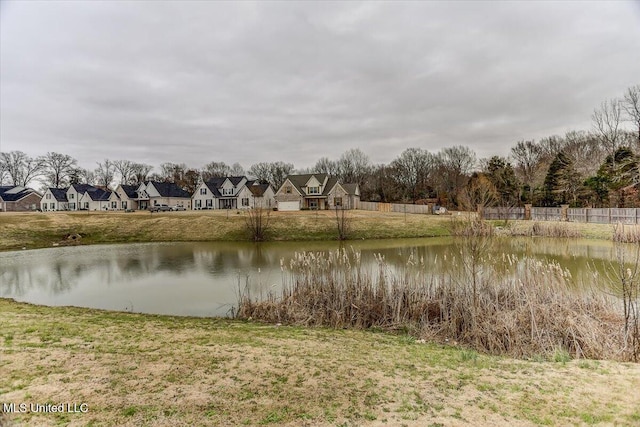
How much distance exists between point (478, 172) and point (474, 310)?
5333cm

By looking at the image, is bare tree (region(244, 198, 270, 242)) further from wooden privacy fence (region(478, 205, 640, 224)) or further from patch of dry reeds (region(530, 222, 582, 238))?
patch of dry reeds (region(530, 222, 582, 238))

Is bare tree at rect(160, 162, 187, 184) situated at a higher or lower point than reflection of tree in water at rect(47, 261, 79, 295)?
higher

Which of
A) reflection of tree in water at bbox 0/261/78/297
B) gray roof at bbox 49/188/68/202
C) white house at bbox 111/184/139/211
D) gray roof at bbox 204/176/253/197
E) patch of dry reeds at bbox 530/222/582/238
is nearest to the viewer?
reflection of tree in water at bbox 0/261/78/297

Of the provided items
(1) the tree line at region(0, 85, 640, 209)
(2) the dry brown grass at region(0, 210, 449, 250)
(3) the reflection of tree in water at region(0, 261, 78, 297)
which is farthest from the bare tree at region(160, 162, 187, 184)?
(3) the reflection of tree in water at region(0, 261, 78, 297)

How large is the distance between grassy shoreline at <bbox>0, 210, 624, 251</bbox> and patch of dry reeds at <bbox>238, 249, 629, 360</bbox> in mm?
24759

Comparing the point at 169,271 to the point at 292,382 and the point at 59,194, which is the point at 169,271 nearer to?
the point at 292,382

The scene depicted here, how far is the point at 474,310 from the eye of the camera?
8336mm

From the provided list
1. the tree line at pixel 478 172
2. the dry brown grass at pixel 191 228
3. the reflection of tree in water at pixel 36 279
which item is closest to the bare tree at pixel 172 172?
the tree line at pixel 478 172

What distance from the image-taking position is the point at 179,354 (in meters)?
6.46

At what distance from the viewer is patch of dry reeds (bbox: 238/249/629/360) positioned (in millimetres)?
7414

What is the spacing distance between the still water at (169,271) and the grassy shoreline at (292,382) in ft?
13.5

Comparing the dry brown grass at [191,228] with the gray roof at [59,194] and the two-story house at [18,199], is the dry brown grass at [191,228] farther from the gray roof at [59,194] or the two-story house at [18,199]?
the two-story house at [18,199]

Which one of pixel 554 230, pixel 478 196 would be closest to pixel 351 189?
pixel 478 196

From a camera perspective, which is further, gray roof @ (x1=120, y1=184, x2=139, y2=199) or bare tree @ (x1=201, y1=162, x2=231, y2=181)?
bare tree @ (x1=201, y1=162, x2=231, y2=181)
